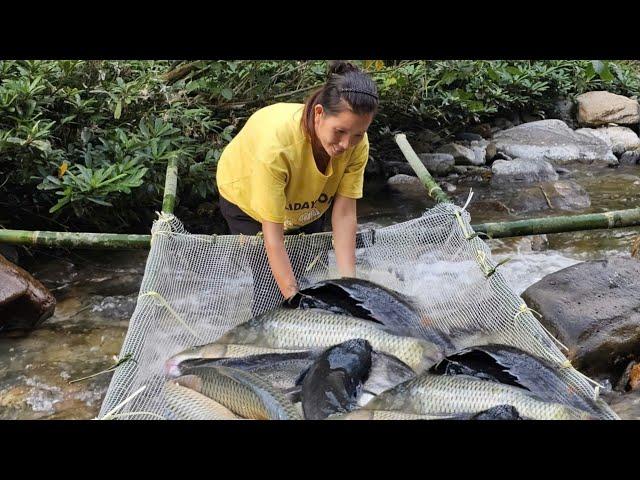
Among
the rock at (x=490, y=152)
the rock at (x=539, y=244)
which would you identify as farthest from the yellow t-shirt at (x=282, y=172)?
the rock at (x=490, y=152)

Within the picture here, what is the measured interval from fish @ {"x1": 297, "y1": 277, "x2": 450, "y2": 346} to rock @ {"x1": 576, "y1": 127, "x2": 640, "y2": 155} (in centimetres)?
804

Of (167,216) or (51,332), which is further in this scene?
(51,332)

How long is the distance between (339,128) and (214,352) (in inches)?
45.1

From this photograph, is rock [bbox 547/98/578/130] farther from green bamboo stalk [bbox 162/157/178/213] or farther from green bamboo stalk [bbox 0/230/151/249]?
green bamboo stalk [bbox 0/230/151/249]

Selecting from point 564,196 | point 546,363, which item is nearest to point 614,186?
point 564,196

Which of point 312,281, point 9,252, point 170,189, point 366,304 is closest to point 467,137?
point 170,189

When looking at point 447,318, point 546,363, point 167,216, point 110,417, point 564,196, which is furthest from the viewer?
point 564,196

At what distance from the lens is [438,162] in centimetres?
863

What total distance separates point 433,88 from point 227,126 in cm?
278

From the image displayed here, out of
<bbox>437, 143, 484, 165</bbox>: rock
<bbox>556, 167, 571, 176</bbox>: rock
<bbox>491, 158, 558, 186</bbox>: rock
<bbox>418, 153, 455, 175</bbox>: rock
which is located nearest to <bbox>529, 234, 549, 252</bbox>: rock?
<bbox>491, 158, 558, 186</bbox>: rock

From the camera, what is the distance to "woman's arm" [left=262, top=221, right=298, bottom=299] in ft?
10.3

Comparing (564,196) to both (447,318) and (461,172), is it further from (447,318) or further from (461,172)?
(447,318)
